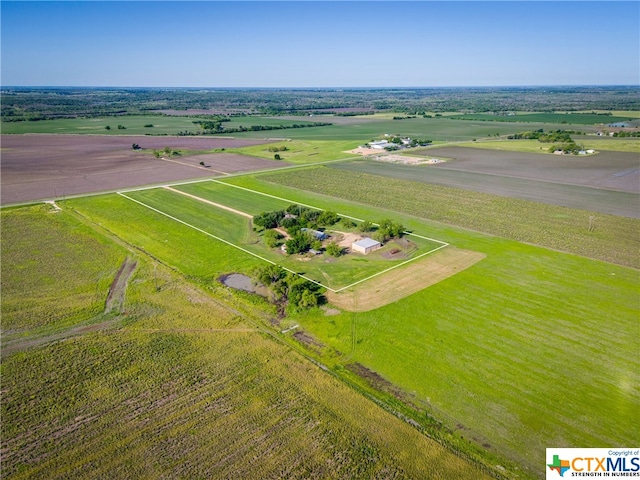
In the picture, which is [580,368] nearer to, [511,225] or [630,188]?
[511,225]

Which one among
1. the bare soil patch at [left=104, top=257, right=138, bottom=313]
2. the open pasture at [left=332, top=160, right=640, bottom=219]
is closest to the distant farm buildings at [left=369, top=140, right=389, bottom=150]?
the open pasture at [left=332, top=160, right=640, bottom=219]

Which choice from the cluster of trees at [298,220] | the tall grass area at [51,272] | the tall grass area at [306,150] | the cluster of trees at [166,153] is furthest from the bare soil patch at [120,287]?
the cluster of trees at [166,153]

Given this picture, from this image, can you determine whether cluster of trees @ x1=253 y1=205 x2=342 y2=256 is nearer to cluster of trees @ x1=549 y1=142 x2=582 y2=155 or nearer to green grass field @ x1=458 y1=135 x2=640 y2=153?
cluster of trees @ x1=549 y1=142 x2=582 y2=155

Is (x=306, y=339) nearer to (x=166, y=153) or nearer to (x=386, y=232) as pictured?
(x=386, y=232)

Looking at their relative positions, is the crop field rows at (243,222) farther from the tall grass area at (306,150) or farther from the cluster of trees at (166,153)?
the cluster of trees at (166,153)

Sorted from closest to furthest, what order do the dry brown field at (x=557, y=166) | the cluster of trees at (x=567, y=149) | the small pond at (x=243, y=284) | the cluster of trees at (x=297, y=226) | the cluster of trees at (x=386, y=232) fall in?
the small pond at (x=243, y=284) < the cluster of trees at (x=297, y=226) < the cluster of trees at (x=386, y=232) < the dry brown field at (x=557, y=166) < the cluster of trees at (x=567, y=149)

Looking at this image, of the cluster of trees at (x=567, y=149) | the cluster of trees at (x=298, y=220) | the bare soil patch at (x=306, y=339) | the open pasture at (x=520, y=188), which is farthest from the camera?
the cluster of trees at (x=567, y=149)
